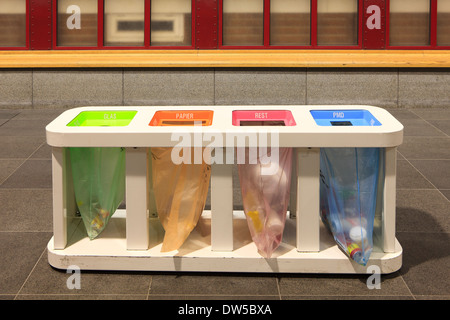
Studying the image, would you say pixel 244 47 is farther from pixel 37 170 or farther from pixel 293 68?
pixel 37 170

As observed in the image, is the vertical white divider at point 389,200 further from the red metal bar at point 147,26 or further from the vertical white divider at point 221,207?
the red metal bar at point 147,26

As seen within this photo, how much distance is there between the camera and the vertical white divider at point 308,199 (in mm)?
4770

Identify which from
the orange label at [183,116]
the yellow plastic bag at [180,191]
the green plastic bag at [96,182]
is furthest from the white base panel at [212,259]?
the orange label at [183,116]

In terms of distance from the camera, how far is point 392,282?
15.6 ft

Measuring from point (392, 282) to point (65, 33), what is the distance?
8148 millimetres

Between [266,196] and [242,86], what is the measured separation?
6415 millimetres

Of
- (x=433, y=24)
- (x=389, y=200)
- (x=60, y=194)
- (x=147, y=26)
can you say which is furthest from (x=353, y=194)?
(x=433, y=24)

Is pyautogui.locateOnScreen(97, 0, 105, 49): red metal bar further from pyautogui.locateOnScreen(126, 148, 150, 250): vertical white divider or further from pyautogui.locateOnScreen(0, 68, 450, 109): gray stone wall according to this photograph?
pyautogui.locateOnScreen(126, 148, 150, 250): vertical white divider

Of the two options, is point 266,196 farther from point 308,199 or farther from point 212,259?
point 212,259

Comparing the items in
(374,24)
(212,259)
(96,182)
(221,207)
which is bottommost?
(212,259)

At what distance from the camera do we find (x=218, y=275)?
16.0ft

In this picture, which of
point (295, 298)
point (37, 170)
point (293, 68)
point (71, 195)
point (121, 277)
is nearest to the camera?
point (295, 298)

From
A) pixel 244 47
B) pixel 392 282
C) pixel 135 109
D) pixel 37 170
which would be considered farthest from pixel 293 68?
pixel 392 282

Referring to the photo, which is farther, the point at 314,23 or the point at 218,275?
the point at 314,23
